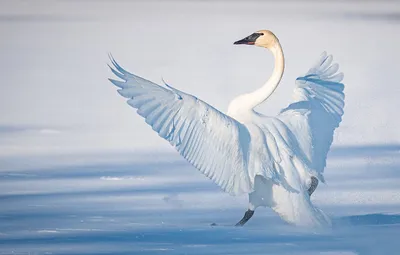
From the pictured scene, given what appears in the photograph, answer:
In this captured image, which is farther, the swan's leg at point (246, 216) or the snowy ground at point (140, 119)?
the snowy ground at point (140, 119)

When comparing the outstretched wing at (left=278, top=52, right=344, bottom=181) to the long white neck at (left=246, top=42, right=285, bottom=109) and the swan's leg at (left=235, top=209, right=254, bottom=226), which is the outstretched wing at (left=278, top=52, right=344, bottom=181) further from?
the swan's leg at (left=235, top=209, right=254, bottom=226)

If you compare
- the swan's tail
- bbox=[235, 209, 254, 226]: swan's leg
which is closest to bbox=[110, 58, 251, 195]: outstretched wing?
the swan's tail

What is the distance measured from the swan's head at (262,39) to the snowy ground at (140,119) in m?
0.31

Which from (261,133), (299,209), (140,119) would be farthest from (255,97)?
(140,119)

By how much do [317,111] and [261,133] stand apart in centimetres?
41

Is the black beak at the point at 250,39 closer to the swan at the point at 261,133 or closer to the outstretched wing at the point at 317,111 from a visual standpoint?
the swan at the point at 261,133

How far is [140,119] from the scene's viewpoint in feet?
17.6

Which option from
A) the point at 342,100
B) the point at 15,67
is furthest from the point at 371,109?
the point at 15,67

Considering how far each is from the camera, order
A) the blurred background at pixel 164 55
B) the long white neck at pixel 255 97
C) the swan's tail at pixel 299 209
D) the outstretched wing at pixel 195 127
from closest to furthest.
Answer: the outstretched wing at pixel 195 127 < the swan's tail at pixel 299 209 < the long white neck at pixel 255 97 < the blurred background at pixel 164 55

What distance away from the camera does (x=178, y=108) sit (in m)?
4.54

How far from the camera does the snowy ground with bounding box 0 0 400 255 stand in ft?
16.6

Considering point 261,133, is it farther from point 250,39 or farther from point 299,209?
point 250,39

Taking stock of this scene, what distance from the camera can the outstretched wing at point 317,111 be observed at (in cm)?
489

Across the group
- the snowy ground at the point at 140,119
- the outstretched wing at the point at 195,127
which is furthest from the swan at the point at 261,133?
the snowy ground at the point at 140,119
